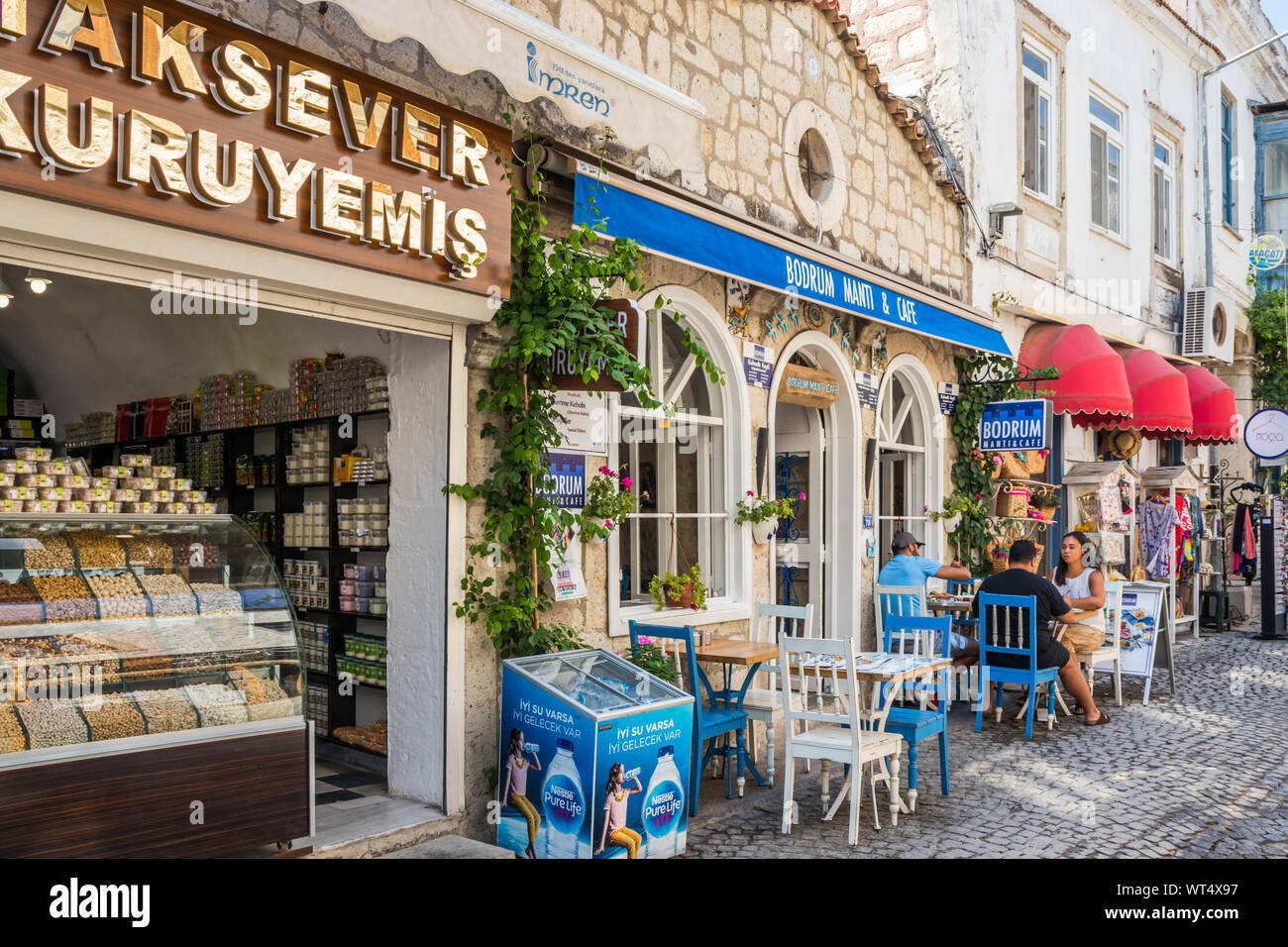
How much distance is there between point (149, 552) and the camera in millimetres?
4383

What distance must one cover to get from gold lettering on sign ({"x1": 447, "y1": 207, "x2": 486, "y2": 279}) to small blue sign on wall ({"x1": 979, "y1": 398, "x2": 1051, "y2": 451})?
6688 mm

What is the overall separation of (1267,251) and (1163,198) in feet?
12.8

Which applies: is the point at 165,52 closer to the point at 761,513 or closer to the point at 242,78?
the point at 242,78

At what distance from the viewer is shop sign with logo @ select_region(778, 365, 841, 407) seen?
317 inches

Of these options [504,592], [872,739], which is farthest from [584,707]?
[872,739]

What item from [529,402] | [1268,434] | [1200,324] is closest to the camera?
[529,402]

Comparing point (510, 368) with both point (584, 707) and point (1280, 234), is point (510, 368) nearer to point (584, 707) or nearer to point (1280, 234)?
point (584, 707)

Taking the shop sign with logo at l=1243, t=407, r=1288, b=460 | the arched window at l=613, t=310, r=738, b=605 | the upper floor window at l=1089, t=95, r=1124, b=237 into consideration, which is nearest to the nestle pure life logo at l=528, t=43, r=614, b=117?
the arched window at l=613, t=310, r=738, b=605

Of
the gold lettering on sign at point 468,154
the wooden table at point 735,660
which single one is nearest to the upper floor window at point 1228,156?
the wooden table at point 735,660

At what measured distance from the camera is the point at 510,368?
5.48m

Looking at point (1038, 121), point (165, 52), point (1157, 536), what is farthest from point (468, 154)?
point (1157, 536)

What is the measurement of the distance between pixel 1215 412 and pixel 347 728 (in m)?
12.0

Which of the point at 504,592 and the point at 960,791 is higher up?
the point at 504,592

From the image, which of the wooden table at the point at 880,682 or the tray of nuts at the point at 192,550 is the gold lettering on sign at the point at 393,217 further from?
the wooden table at the point at 880,682
